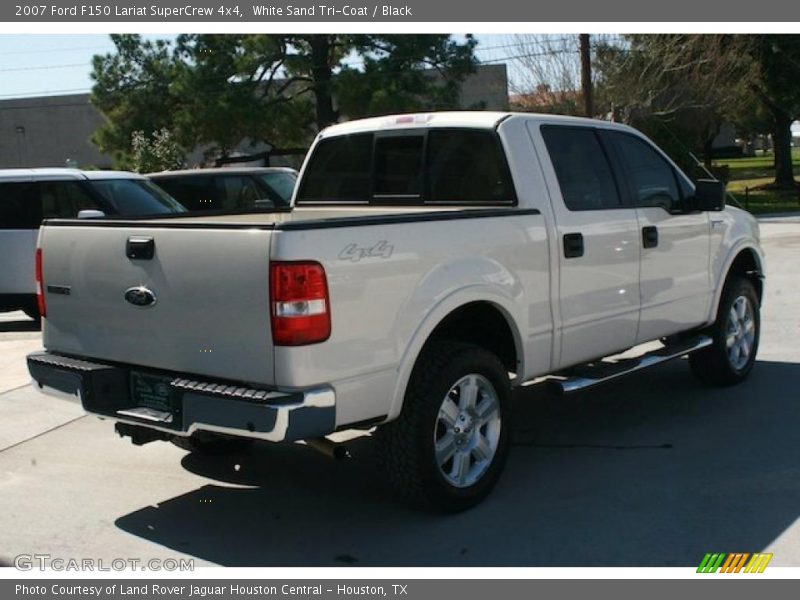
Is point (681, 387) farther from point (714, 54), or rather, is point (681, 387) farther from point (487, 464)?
point (714, 54)

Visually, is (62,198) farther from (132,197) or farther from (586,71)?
(586,71)

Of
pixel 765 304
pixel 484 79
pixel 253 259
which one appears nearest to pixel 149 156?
pixel 484 79

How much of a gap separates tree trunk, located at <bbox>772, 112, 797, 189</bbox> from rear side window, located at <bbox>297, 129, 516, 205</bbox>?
108ft

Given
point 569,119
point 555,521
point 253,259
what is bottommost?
point 555,521

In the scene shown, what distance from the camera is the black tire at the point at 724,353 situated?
7148mm

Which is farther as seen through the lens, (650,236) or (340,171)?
(340,171)

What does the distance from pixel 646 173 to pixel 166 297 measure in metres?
3.52

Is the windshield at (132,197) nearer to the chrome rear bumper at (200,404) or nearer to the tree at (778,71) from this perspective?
the chrome rear bumper at (200,404)

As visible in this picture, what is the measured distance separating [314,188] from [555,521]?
2.95 metres

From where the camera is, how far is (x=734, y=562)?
169 inches

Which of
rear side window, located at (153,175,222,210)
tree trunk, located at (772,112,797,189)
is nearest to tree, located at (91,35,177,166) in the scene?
rear side window, located at (153,175,222,210)

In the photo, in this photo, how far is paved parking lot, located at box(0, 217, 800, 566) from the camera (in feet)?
14.9


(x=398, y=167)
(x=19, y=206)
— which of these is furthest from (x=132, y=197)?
(x=398, y=167)

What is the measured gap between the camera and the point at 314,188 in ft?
21.7
